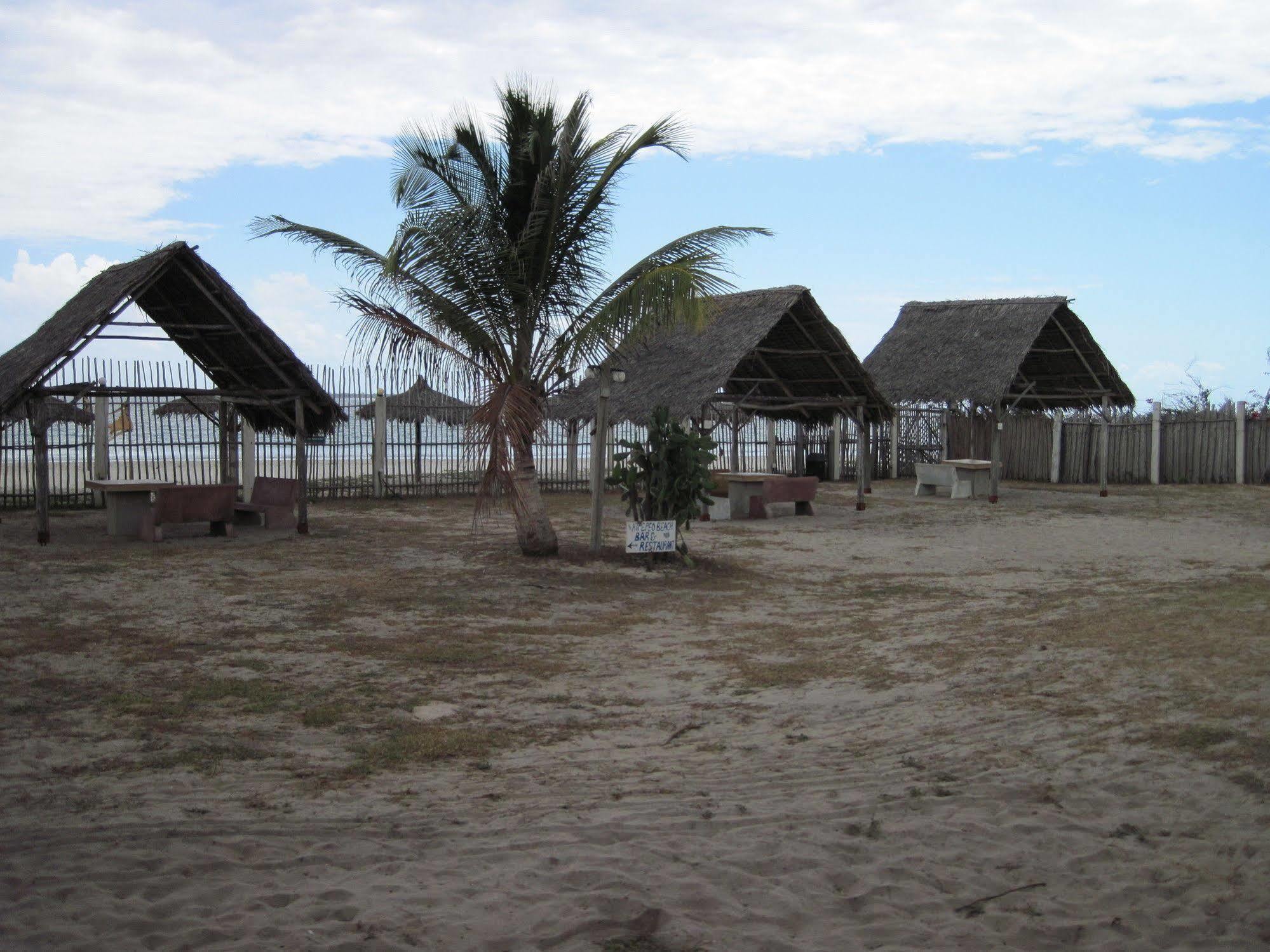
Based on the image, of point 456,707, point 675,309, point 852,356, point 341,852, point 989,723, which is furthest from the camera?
point 852,356

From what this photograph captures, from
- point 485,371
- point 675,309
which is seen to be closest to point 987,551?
point 675,309

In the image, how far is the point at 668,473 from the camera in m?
11.5

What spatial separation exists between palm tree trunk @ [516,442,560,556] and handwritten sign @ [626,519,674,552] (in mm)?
1143

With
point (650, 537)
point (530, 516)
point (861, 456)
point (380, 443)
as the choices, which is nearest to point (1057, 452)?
point (861, 456)

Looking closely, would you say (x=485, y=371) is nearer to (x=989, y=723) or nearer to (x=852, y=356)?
(x=989, y=723)

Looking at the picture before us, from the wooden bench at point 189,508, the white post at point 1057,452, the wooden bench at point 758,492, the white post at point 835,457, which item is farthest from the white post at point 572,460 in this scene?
the white post at point 1057,452

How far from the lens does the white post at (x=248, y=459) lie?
A: 61.6ft

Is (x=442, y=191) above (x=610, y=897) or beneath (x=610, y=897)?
above

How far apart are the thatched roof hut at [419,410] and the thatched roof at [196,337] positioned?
14.4 ft

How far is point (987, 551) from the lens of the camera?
13.1 meters

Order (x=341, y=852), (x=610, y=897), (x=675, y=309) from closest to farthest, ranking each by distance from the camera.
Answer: (x=610, y=897), (x=341, y=852), (x=675, y=309)

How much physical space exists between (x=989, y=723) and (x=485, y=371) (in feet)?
24.0

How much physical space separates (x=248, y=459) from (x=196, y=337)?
4.64 metres

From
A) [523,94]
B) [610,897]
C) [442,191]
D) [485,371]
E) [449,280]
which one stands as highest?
[523,94]
